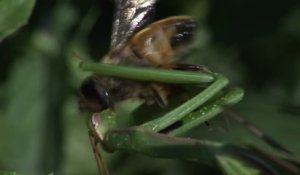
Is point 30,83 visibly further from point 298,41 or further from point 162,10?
point 298,41

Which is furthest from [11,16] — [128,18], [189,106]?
[189,106]

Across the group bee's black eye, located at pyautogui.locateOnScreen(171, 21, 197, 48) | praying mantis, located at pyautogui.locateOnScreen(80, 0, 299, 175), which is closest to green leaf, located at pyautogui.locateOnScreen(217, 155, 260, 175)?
praying mantis, located at pyautogui.locateOnScreen(80, 0, 299, 175)

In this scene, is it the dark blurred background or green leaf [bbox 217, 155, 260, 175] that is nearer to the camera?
green leaf [bbox 217, 155, 260, 175]

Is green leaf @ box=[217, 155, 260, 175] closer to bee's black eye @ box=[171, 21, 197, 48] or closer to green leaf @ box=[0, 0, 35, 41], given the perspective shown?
bee's black eye @ box=[171, 21, 197, 48]

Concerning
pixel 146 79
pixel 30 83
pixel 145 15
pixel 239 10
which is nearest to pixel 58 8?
pixel 30 83

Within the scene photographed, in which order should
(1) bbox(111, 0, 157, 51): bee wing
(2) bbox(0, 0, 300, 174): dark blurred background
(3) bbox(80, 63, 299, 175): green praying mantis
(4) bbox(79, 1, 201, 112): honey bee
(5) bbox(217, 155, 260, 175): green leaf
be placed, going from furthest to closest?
1. (2) bbox(0, 0, 300, 174): dark blurred background
2. (1) bbox(111, 0, 157, 51): bee wing
3. (4) bbox(79, 1, 201, 112): honey bee
4. (3) bbox(80, 63, 299, 175): green praying mantis
5. (5) bbox(217, 155, 260, 175): green leaf

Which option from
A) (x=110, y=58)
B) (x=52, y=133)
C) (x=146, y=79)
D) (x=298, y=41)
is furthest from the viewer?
(x=298, y=41)

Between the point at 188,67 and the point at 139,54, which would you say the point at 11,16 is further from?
the point at 188,67
